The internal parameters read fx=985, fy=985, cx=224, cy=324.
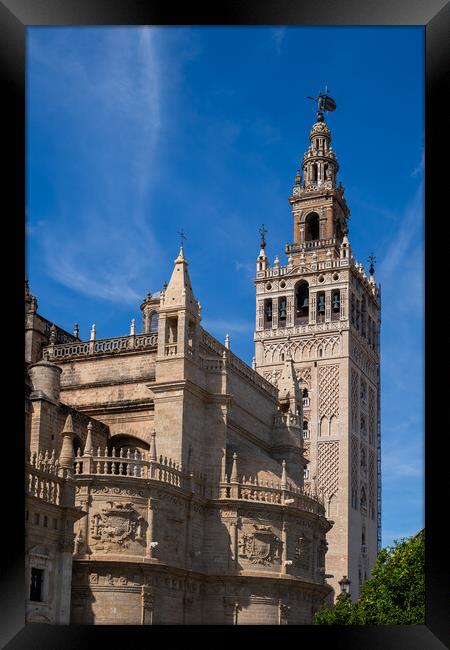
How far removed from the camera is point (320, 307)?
2478 inches

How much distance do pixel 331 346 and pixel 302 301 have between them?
4.50m

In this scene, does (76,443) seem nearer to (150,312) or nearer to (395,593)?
(395,593)

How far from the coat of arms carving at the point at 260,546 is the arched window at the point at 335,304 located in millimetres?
28073

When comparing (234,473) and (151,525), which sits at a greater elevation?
(234,473)


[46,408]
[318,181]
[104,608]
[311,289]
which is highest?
[318,181]

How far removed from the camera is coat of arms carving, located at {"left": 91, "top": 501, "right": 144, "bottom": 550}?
102 feet

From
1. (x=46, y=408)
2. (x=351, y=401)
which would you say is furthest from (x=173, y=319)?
(x=351, y=401)

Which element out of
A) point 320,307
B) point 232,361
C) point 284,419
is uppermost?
point 320,307

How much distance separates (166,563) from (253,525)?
4305 mm

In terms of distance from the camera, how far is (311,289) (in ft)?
208

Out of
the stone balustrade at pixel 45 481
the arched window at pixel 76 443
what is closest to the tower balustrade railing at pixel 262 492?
the arched window at pixel 76 443
